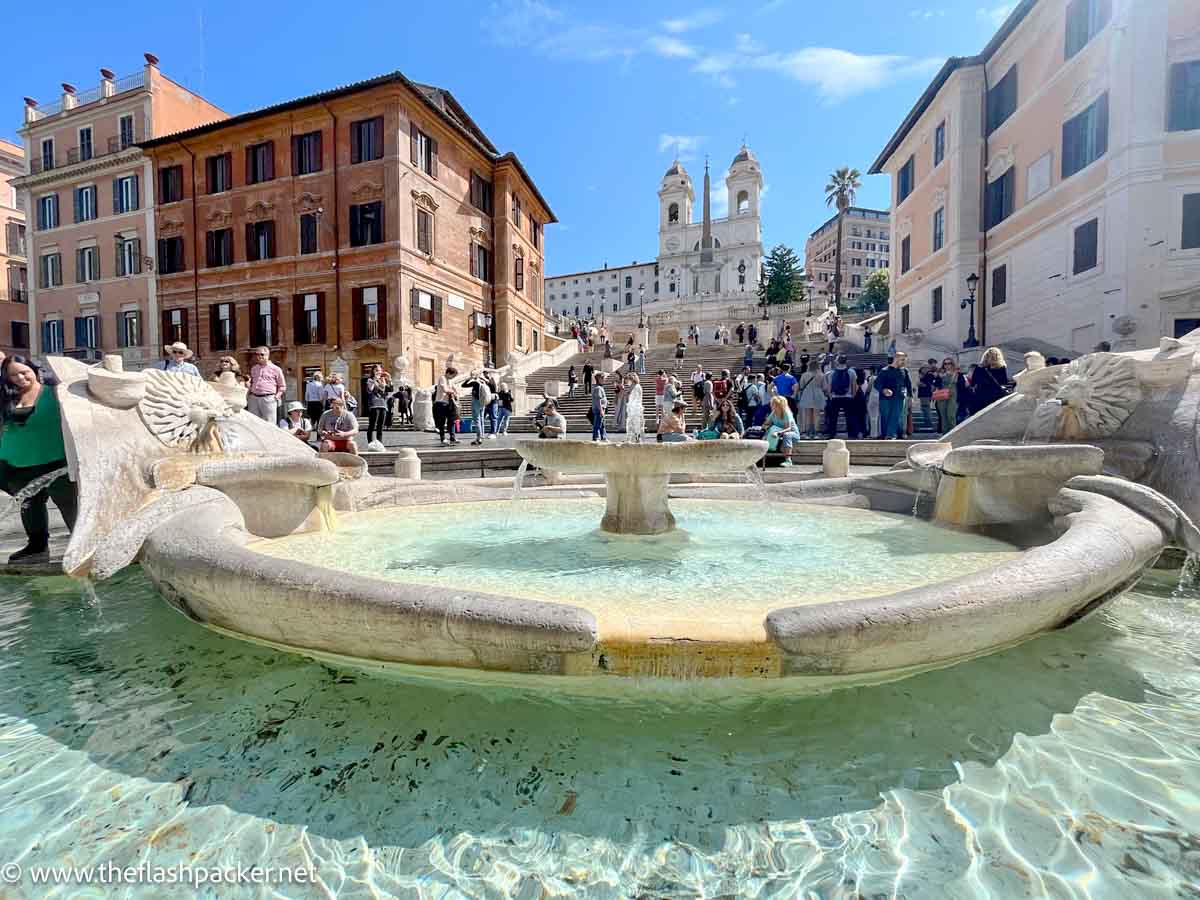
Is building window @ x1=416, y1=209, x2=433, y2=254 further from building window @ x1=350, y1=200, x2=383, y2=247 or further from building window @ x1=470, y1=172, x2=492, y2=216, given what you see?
building window @ x1=470, y1=172, x2=492, y2=216

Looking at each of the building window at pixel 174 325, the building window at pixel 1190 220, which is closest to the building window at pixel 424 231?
the building window at pixel 174 325

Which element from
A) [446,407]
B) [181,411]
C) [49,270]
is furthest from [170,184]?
[181,411]

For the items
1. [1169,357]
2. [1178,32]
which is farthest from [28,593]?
[1178,32]

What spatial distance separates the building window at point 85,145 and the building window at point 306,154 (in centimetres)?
1295

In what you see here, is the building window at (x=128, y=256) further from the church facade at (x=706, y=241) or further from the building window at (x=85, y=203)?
the church facade at (x=706, y=241)

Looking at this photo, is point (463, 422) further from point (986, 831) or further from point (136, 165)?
point (136, 165)

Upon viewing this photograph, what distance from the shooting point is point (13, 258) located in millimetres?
33750

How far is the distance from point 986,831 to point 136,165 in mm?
37297

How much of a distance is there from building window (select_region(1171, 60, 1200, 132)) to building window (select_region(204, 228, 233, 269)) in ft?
107

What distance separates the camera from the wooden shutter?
24.2 metres

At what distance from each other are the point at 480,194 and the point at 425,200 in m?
4.54

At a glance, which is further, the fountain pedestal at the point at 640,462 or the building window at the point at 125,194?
the building window at the point at 125,194

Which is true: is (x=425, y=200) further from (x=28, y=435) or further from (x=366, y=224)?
(x=28, y=435)

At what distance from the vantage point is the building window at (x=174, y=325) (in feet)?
89.2
